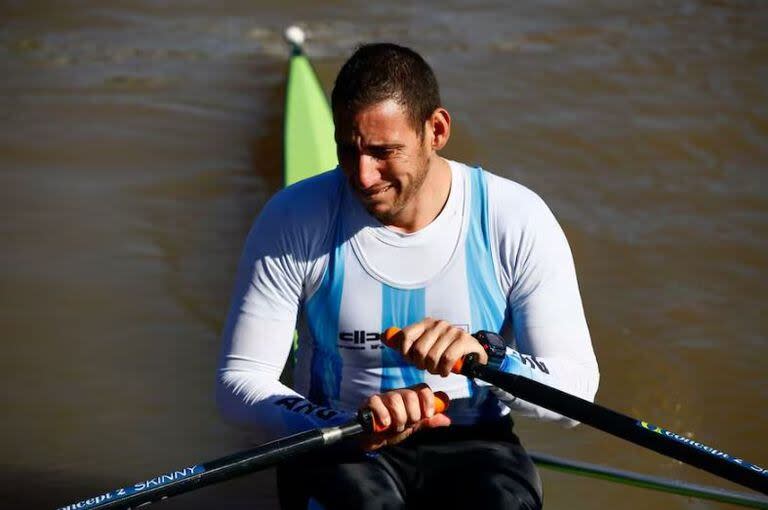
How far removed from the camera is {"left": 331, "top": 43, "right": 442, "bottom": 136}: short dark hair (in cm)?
227

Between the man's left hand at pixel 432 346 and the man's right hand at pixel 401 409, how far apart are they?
58 millimetres

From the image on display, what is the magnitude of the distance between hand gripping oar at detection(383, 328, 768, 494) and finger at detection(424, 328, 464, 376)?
0.04 meters

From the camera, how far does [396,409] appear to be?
215 centimetres

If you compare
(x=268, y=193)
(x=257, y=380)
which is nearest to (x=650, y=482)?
(x=257, y=380)

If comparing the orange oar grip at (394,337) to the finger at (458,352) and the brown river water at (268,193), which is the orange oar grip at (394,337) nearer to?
the finger at (458,352)

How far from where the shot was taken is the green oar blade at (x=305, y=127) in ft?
13.6

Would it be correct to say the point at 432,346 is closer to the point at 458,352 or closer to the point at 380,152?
the point at 458,352

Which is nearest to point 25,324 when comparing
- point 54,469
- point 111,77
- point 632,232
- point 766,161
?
point 54,469

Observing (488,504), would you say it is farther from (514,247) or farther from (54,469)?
(54,469)

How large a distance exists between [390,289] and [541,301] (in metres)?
0.34

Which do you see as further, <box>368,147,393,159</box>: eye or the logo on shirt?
the logo on shirt

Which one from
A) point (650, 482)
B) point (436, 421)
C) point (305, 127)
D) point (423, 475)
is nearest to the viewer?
point (436, 421)

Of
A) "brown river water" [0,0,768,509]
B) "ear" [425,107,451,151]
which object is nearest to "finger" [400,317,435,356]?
"ear" [425,107,451,151]

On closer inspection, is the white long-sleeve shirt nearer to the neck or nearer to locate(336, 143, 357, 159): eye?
the neck
